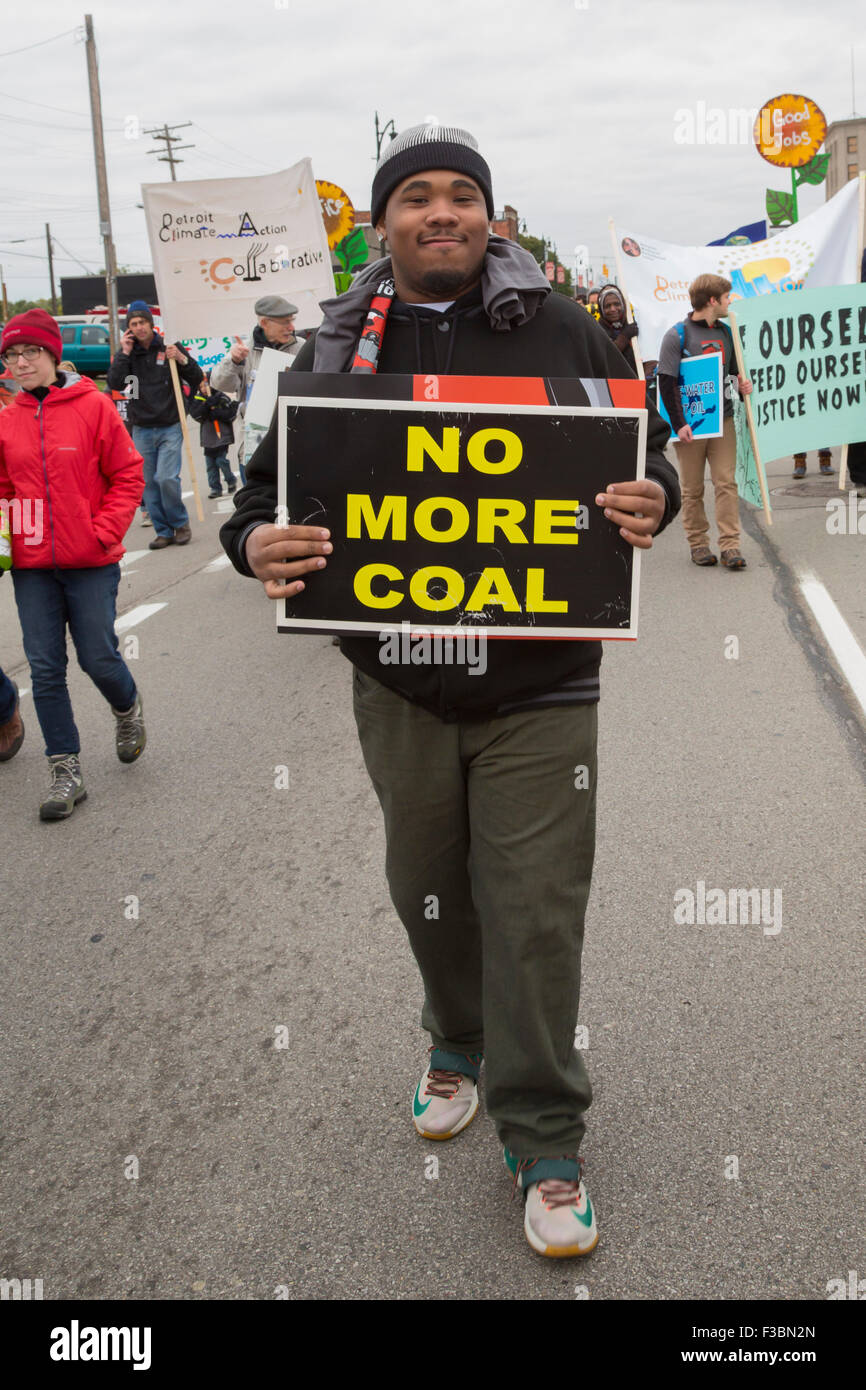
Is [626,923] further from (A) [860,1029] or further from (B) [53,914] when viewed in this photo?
(B) [53,914]

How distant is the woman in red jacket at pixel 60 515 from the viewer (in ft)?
16.2

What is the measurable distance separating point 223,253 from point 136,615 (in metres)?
4.53

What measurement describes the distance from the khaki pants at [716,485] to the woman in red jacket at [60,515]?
4.60 meters

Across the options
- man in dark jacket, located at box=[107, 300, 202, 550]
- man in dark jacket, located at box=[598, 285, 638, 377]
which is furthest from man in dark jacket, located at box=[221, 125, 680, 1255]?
man in dark jacket, located at box=[598, 285, 638, 377]

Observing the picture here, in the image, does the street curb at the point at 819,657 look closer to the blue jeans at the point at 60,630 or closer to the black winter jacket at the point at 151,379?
the blue jeans at the point at 60,630

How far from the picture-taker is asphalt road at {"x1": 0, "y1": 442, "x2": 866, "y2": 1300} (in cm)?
242

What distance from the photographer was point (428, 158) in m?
2.33

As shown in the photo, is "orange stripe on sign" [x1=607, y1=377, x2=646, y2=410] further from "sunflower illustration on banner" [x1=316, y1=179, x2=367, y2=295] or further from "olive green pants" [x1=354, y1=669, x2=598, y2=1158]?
"sunflower illustration on banner" [x1=316, y1=179, x2=367, y2=295]

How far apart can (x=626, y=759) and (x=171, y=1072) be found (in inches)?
104

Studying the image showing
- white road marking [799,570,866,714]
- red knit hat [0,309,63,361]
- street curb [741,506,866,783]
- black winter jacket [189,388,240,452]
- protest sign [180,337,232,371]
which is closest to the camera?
red knit hat [0,309,63,361]

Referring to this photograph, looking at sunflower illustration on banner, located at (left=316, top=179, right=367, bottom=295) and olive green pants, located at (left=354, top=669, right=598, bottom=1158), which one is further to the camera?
sunflower illustration on banner, located at (left=316, top=179, right=367, bottom=295)

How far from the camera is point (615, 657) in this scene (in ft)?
22.2

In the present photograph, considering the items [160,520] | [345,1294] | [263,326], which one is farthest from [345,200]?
[345,1294]

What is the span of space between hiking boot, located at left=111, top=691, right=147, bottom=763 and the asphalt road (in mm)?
126
